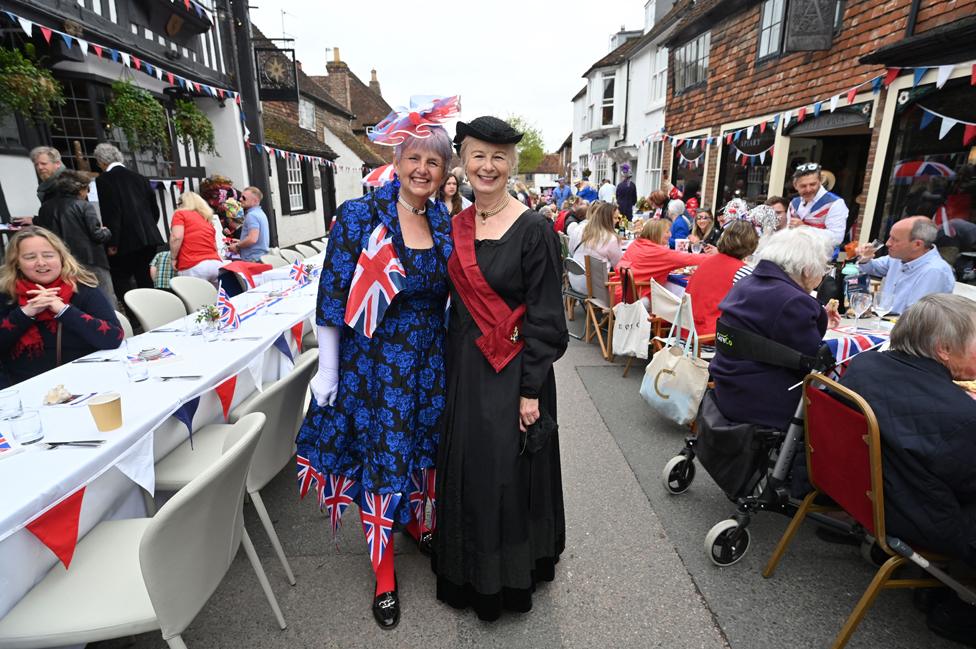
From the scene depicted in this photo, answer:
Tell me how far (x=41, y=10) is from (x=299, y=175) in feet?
34.7

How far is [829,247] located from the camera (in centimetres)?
Result: 255

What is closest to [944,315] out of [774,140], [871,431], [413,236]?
[871,431]

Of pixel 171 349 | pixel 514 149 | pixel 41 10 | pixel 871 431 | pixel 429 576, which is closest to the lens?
pixel 871 431

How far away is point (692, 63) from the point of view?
11070mm

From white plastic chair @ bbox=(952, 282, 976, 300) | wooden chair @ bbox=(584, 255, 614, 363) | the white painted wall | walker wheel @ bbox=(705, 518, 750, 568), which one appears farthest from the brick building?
the white painted wall

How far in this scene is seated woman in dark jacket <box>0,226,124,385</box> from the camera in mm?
2512

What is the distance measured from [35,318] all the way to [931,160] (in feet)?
24.9

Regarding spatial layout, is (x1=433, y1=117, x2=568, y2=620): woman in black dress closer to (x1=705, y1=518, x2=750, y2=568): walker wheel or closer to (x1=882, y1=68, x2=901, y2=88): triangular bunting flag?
(x1=705, y1=518, x2=750, y2=568): walker wheel

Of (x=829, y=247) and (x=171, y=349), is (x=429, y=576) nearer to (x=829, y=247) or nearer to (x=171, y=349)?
(x=171, y=349)

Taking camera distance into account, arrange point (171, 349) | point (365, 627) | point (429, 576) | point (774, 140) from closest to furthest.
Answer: point (365, 627) → point (429, 576) → point (171, 349) → point (774, 140)

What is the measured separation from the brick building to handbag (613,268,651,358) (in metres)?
3.42

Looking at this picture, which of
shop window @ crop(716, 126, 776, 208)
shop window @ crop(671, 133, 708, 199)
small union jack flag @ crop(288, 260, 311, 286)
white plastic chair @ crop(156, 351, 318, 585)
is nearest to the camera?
white plastic chair @ crop(156, 351, 318, 585)

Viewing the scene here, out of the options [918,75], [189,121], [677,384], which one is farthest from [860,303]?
[189,121]

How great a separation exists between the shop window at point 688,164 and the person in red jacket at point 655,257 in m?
6.74
